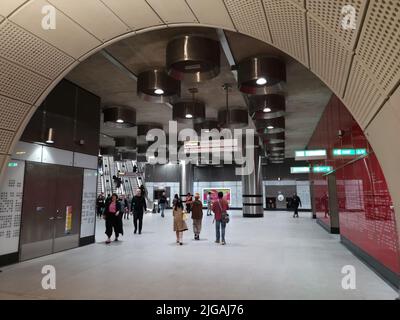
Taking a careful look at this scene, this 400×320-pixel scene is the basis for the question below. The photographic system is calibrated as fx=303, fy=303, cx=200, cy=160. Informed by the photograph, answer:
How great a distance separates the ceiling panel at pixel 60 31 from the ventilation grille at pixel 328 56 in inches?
126

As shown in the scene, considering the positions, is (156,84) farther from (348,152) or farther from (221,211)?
(348,152)

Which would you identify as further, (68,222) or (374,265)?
(68,222)

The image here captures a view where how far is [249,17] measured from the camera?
12.6 ft

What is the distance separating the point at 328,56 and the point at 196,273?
4.20 m

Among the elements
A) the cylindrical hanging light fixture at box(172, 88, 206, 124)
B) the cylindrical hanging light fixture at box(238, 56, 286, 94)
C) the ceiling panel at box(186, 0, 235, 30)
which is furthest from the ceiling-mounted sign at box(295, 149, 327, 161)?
the ceiling panel at box(186, 0, 235, 30)

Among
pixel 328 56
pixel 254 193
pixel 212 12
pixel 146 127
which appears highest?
pixel 146 127

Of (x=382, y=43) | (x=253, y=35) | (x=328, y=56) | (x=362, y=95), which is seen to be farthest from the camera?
(x=253, y=35)

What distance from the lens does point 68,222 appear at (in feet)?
26.8

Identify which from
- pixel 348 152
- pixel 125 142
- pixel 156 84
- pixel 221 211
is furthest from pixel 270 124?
A: pixel 125 142

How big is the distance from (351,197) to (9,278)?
25.6 ft

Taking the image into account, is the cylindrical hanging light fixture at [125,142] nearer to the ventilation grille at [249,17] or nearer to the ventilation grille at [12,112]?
the ventilation grille at [12,112]
